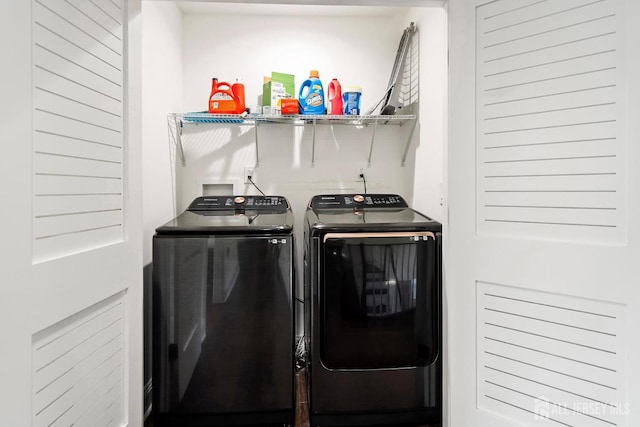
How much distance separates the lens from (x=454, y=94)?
127 cm

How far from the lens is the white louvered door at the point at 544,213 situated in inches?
38.1

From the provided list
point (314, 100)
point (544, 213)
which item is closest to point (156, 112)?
point (314, 100)

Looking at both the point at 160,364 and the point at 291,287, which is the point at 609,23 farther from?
the point at 160,364

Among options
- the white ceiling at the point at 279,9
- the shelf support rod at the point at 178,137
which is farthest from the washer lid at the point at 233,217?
the white ceiling at the point at 279,9

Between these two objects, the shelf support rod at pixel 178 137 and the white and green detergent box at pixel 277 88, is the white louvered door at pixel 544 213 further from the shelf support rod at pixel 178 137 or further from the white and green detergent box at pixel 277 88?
the shelf support rod at pixel 178 137

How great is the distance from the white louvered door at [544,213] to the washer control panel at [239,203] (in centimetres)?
107

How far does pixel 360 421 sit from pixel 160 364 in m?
0.95

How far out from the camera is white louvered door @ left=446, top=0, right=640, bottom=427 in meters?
0.97

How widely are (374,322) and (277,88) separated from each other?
5.11 feet

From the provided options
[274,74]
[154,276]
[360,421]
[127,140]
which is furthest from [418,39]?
[360,421]

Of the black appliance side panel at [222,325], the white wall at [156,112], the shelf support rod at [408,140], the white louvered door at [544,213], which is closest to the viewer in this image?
the white louvered door at [544,213]

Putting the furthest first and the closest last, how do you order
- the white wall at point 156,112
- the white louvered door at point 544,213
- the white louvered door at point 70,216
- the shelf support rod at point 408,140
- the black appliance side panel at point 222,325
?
the shelf support rod at point 408,140, the white wall at point 156,112, the black appliance side panel at point 222,325, the white louvered door at point 544,213, the white louvered door at point 70,216

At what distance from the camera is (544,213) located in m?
1.10

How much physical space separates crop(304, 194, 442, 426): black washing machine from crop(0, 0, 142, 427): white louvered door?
0.77m
